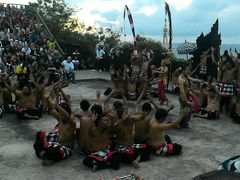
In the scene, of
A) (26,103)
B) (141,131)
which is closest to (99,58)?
(26,103)

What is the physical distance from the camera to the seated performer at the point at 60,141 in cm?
682

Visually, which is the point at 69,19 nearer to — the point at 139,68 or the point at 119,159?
the point at 139,68

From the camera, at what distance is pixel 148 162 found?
23.5ft

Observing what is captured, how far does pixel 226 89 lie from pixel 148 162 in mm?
6040

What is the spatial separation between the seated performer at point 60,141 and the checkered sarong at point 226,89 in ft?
22.2

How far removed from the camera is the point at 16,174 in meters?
6.47

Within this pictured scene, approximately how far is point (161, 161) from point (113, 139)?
113cm

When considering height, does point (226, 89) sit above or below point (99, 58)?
below

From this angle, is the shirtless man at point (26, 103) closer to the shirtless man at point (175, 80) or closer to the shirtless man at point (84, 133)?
the shirtless man at point (84, 133)

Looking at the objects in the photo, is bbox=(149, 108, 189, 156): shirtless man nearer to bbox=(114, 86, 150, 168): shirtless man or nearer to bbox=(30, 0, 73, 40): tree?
bbox=(114, 86, 150, 168): shirtless man

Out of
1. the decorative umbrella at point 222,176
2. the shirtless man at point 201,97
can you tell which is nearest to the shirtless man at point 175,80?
the shirtless man at point 201,97

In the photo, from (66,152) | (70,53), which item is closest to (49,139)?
(66,152)

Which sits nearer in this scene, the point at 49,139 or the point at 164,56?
the point at 49,139

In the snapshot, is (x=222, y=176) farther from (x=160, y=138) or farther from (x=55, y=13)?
(x=55, y=13)
